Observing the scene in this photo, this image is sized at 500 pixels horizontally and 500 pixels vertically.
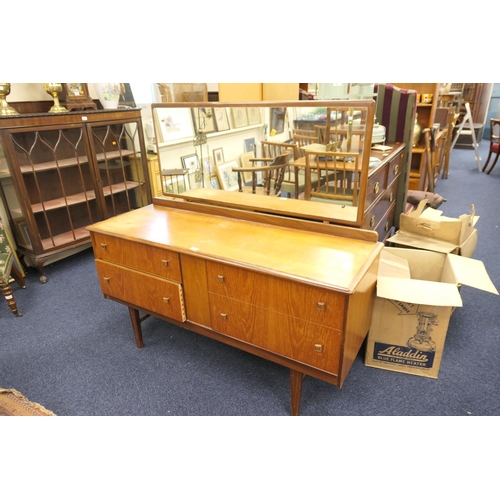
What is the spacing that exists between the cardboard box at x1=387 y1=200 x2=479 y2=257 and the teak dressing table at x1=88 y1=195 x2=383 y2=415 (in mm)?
885

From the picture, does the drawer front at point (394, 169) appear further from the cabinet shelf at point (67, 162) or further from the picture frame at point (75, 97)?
the picture frame at point (75, 97)

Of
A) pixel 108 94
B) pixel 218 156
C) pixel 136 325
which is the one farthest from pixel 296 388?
pixel 108 94

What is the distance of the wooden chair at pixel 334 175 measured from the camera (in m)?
1.83

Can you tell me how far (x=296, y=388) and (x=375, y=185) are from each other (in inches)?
46.1

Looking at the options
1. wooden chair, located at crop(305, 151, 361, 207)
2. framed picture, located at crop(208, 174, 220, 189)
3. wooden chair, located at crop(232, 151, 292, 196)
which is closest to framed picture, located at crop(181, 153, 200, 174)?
framed picture, located at crop(208, 174, 220, 189)

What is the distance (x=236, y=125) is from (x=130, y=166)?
3.61ft

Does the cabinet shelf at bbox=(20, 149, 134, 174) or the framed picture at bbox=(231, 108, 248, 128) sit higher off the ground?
the framed picture at bbox=(231, 108, 248, 128)

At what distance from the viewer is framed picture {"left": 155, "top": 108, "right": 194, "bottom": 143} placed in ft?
10.5

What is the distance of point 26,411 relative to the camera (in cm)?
116

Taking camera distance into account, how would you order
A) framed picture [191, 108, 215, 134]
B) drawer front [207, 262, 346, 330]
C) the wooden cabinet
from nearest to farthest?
drawer front [207, 262, 346, 330], the wooden cabinet, framed picture [191, 108, 215, 134]

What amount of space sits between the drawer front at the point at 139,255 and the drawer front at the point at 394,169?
1.57 meters

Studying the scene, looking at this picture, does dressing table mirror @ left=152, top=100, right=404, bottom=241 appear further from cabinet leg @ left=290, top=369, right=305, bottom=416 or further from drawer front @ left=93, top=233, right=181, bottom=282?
cabinet leg @ left=290, top=369, right=305, bottom=416
